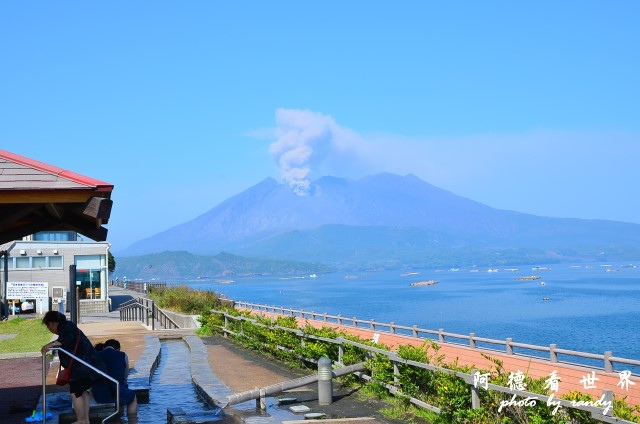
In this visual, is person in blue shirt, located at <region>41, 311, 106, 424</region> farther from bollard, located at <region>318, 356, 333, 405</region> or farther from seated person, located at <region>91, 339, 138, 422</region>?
bollard, located at <region>318, 356, 333, 405</region>

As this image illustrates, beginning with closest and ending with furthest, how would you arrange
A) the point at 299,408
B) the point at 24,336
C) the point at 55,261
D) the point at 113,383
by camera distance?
A: the point at 113,383 < the point at 299,408 < the point at 24,336 < the point at 55,261

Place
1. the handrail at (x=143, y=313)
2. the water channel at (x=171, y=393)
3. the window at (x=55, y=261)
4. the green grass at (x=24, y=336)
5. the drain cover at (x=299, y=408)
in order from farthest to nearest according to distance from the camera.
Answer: the window at (x=55, y=261) → the handrail at (x=143, y=313) → the green grass at (x=24, y=336) → the drain cover at (x=299, y=408) → the water channel at (x=171, y=393)

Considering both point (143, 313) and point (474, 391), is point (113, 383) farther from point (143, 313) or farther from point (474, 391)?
point (143, 313)

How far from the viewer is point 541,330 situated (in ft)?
225

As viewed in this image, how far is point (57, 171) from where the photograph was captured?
948cm

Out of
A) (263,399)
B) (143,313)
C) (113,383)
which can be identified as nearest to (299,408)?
(263,399)

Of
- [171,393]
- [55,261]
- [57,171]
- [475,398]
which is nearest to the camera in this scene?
[57,171]

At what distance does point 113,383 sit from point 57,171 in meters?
4.21

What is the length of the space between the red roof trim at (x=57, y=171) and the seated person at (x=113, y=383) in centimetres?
369

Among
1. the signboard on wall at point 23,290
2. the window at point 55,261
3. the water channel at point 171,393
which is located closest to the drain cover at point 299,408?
the water channel at point 171,393

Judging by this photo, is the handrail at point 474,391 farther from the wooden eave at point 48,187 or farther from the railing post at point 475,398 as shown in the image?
the wooden eave at point 48,187

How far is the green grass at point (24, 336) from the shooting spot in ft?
88.2

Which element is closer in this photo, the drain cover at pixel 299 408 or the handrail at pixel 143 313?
the drain cover at pixel 299 408

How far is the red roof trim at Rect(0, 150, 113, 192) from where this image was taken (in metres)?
9.28
